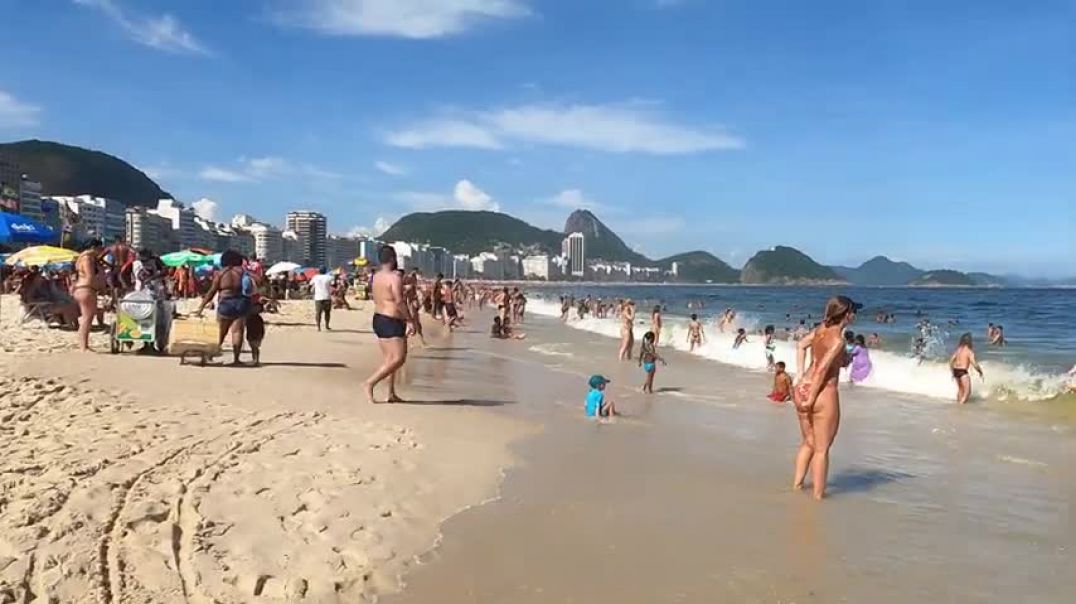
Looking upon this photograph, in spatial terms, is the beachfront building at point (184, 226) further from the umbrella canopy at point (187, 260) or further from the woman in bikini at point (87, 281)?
the woman in bikini at point (87, 281)

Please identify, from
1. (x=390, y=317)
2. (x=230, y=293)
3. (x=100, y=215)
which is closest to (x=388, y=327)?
(x=390, y=317)

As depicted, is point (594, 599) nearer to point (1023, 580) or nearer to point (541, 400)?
point (1023, 580)

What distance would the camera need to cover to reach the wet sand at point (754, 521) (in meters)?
3.96

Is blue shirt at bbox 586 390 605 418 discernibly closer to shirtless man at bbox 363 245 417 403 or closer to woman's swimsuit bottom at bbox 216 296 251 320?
shirtless man at bbox 363 245 417 403

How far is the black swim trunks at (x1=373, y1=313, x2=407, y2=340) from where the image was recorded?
8.11m

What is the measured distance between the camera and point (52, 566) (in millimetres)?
3398

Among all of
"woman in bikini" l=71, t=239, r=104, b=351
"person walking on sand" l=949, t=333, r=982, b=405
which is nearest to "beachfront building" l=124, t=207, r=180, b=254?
"woman in bikini" l=71, t=239, r=104, b=351

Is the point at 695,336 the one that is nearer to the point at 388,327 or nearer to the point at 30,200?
the point at 388,327

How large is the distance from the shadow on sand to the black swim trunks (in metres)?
4.21

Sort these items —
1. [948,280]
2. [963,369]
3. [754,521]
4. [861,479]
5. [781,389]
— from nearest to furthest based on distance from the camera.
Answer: [754,521] < [861,479] < [781,389] < [963,369] < [948,280]

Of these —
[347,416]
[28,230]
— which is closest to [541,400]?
[347,416]

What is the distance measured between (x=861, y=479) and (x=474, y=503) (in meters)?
3.23

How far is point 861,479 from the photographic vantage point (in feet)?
21.2

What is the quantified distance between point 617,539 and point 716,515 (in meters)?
0.91
